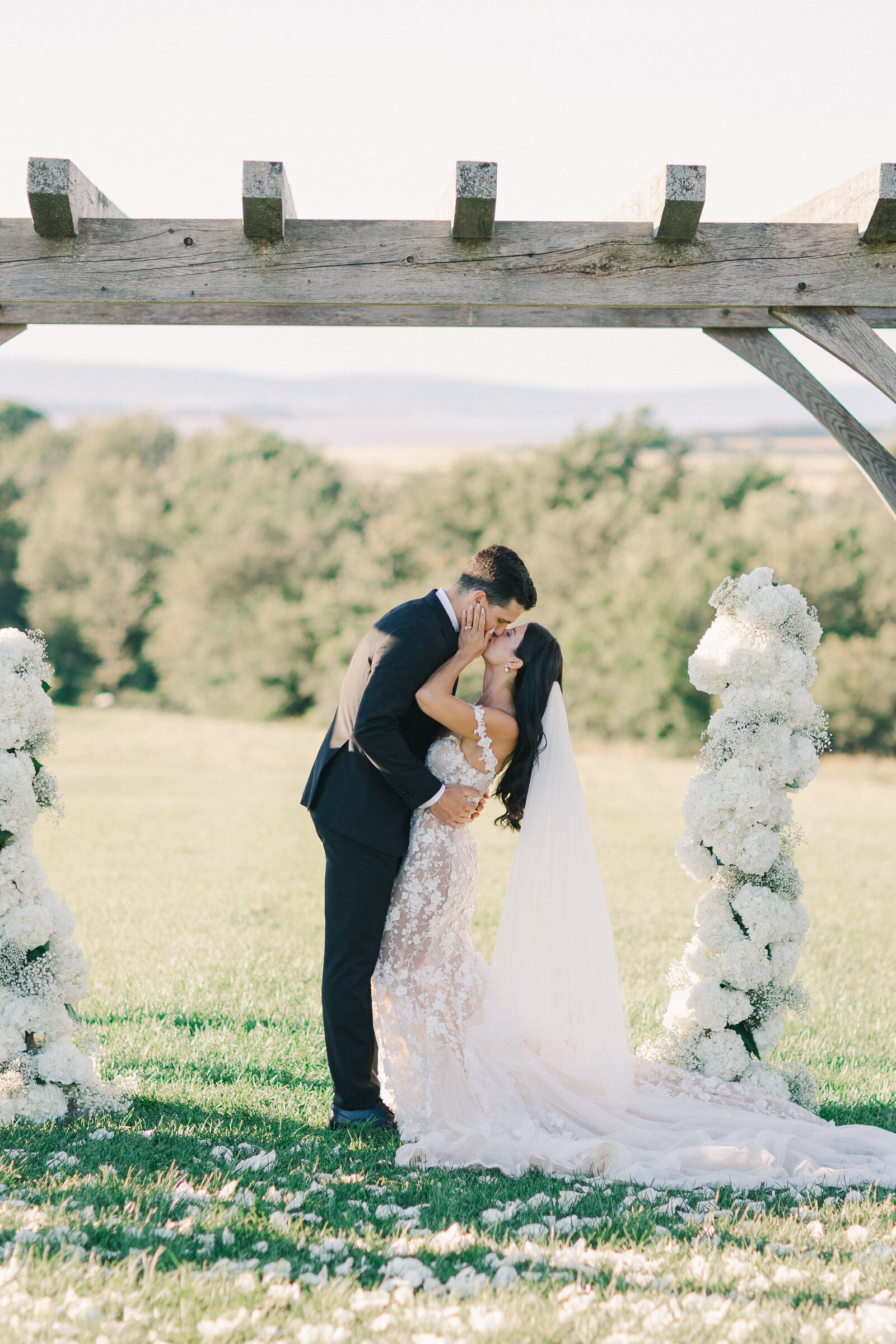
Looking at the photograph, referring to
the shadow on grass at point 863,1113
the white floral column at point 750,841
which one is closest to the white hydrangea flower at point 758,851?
the white floral column at point 750,841

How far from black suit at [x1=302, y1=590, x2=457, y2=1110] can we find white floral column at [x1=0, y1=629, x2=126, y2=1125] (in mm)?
977

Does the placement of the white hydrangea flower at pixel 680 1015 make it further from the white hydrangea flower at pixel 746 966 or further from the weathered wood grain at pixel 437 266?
the weathered wood grain at pixel 437 266

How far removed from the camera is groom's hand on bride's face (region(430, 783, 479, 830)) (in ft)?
14.3

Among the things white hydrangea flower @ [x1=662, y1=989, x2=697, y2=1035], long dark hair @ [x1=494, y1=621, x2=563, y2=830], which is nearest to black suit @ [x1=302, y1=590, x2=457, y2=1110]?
long dark hair @ [x1=494, y1=621, x2=563, y2=830]

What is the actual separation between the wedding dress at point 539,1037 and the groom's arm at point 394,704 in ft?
0.90

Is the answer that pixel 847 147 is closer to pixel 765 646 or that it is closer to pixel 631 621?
pixel 631 621

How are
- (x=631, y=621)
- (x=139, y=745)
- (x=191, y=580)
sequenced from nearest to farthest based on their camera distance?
(x=139, y=745), (x=631, y=621), (x=191, y=580)

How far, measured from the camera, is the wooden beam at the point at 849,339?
13.3 feet

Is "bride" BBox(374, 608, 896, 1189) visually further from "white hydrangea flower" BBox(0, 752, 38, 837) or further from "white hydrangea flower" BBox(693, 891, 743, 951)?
"white hydrangea flower" BBox(0, 752, 38, 837)

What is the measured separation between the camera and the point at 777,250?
4.07 m

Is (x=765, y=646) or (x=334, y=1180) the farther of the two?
(x=765, y=646)

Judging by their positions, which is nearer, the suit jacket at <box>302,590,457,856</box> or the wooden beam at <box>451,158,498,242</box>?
the wooden beam at <box>451,158,498,242</box>

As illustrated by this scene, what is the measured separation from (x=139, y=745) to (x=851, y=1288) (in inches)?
910

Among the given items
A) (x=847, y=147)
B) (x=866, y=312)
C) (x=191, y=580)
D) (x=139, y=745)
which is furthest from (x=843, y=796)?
(x=191, y=580)
